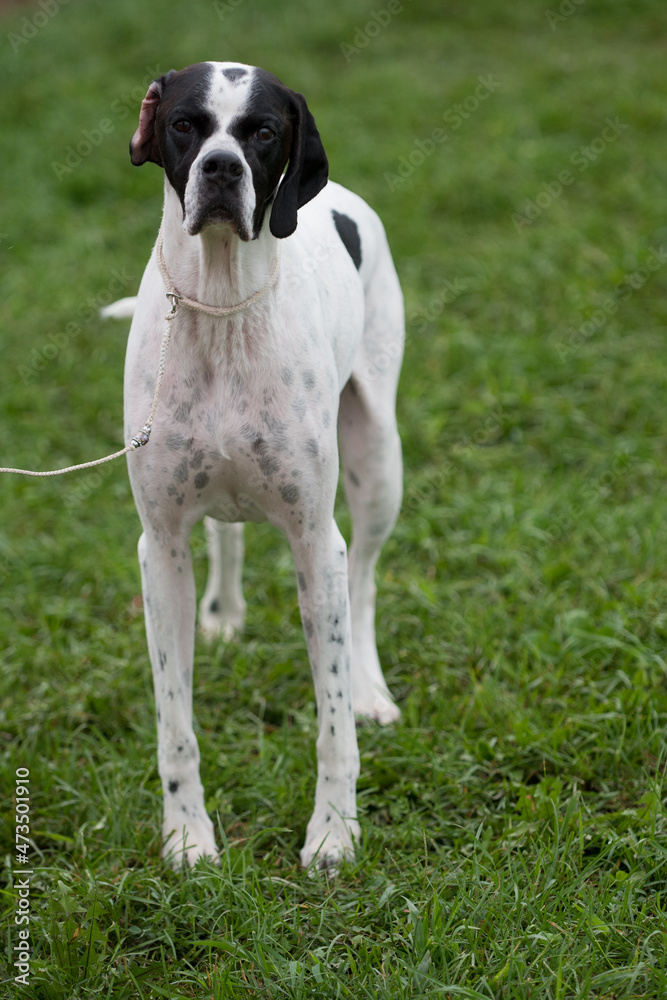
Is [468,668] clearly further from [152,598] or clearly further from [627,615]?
[152,598]

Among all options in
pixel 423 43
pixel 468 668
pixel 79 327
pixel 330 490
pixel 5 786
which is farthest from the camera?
pixel 423 43

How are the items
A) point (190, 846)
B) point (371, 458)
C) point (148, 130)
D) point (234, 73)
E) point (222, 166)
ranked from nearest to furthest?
point (222, 166) → point (234, 73) → point (148, 130) → point (190, 846) → point (371, 458)

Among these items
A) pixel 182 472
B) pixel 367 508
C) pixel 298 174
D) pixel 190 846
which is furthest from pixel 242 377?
pixel 190 846

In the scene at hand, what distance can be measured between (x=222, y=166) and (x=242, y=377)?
52 cm

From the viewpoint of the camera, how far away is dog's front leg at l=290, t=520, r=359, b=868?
2.80 metres

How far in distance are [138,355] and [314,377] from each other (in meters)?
0.45

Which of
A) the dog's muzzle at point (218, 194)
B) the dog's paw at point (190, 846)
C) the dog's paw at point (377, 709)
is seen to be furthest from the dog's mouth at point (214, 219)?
the dog's paw at point (377, 709)

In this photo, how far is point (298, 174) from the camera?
249cm

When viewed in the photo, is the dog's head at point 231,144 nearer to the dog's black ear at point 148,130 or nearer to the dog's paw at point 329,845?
the dog's black ear at point 148,130

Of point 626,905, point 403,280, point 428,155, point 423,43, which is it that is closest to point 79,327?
point 403,280

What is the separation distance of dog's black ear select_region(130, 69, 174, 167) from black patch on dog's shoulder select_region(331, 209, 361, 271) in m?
0.75

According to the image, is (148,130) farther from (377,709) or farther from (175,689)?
(377,709)

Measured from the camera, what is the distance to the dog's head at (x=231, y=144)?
2322 millimetres

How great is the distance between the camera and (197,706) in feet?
12.0
